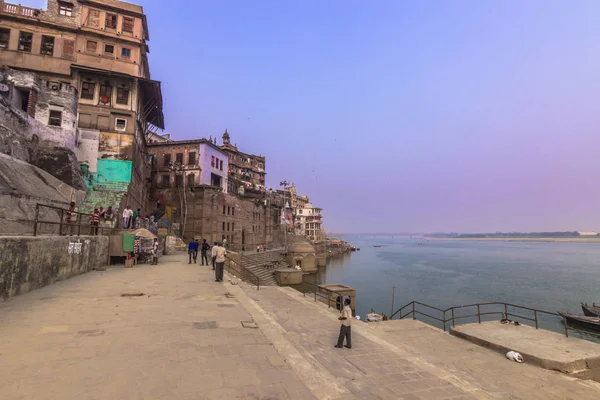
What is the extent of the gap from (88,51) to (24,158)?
1521 cm

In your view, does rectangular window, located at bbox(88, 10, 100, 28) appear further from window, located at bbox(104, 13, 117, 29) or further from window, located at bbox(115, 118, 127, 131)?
window, located at bbox(115, 118, 127, 131)

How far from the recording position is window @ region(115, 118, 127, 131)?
103ft

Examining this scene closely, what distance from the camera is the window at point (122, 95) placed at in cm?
3206

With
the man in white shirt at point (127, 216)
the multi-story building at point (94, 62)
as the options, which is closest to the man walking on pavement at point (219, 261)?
the man in white shirt at point (127, 216)

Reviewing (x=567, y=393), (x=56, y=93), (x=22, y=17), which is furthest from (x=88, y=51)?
(x=567, y=393)

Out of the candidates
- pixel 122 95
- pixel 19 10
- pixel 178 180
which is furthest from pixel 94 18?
pixel 178 180

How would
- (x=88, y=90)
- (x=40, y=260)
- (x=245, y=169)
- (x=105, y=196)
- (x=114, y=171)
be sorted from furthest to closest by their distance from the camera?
(x=245, y=169) < (x=88, y=90) < (x=114, y=171) < (x=105, y=196) < (x=40, y=260)

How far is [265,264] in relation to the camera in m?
43.1

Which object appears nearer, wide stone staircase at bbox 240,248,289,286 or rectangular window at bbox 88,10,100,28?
rectangular window at bbox 88,10,100,28

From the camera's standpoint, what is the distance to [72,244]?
47.1 feet

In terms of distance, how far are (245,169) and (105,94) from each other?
129 feet

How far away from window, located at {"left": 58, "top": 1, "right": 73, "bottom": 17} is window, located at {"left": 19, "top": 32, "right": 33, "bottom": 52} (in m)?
3.68

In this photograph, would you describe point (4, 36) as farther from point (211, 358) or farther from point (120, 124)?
point (211, 358)

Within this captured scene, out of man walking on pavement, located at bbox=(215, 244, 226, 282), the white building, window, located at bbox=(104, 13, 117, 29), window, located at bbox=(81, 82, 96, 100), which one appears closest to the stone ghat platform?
man walking on pavement, located at bbox=(215, 244, 226, 282)
